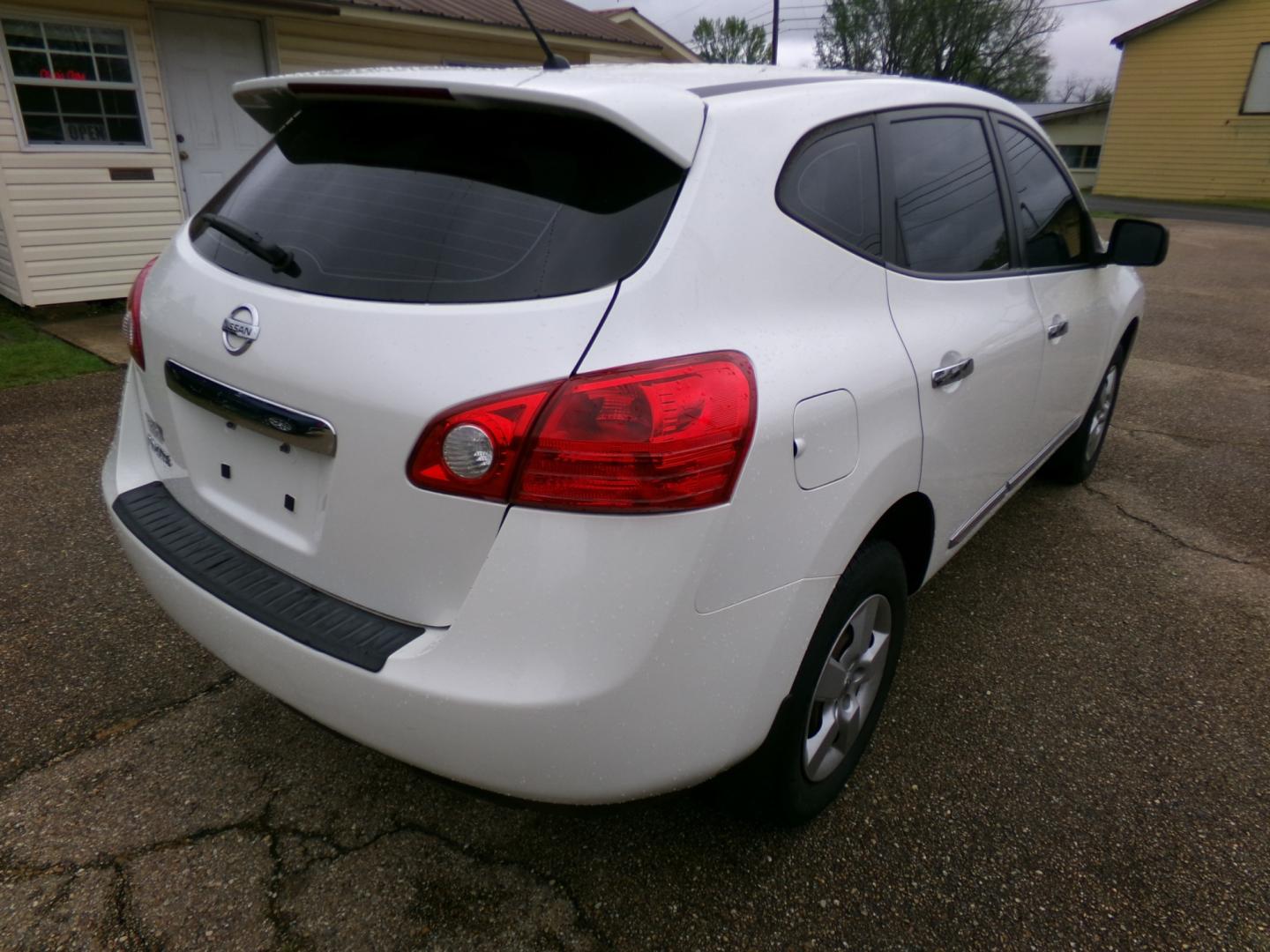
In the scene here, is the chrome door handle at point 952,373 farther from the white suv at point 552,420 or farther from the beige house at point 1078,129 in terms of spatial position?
the beige house at point 1078,129

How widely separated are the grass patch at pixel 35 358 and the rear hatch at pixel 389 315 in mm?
4761

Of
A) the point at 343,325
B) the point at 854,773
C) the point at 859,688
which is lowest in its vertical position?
the point at 854,773

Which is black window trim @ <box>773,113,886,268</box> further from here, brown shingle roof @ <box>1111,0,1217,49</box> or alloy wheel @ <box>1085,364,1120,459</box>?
brown shingle roof @ <box>1111,0,1217,49</box>

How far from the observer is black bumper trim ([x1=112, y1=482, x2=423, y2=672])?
1.59m

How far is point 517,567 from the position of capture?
4.76 ft

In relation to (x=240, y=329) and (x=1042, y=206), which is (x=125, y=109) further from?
(x=1042, y=206)

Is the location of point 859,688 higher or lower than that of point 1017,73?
lower

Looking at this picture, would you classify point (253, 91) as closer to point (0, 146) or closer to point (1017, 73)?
point (0, 146)

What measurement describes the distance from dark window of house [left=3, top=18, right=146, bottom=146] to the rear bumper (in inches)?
296

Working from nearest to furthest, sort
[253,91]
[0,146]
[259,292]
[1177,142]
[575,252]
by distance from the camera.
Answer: [575,252] < [259,292] < [253,91] < [0,146] < [1177,142]

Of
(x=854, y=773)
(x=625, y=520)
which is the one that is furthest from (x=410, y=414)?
(x=854, y=773)


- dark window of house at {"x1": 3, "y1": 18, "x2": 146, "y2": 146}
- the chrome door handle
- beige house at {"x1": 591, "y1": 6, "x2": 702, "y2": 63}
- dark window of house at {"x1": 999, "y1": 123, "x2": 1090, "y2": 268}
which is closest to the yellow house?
beige house at {"x1": 591, "y1": 6, "x2": 702, "y2": 63}

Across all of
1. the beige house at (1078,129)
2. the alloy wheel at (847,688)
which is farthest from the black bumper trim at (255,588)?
the beige house at (1078,129)

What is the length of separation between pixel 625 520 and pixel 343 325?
64 centimetres
